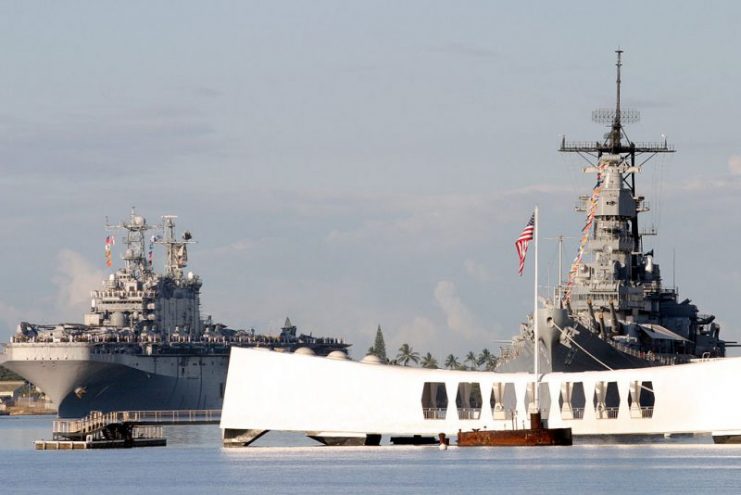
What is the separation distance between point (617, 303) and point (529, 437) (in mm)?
31325

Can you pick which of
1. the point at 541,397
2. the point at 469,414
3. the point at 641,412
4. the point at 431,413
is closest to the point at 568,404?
the point at 641,412

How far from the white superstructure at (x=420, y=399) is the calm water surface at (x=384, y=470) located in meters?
1.31

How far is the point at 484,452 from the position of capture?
90875 millimetres

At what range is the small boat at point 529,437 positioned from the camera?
273 feet

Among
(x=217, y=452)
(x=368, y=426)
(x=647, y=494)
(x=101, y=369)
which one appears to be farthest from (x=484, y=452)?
(x=101, y=369)

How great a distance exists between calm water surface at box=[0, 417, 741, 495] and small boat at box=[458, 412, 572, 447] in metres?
0.66

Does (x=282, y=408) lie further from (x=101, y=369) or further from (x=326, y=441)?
(x=101, y=369)

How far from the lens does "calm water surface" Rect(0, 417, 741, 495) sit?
70.0m

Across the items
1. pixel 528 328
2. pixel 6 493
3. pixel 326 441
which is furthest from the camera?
pixel 528 328

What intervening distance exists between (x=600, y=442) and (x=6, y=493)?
1391 inches

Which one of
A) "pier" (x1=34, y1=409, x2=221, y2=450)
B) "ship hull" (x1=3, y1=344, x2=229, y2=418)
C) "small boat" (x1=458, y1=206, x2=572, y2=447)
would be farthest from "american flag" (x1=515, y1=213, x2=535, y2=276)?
"ship hull" (x1=3, y1=344, x2=229, y2=418)

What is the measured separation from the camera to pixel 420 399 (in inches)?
3519

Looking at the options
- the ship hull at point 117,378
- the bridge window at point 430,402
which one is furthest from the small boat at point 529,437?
the ship hull at point 117,378

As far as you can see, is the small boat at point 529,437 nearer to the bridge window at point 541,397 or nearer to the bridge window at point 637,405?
the bridge window at point 541,397
